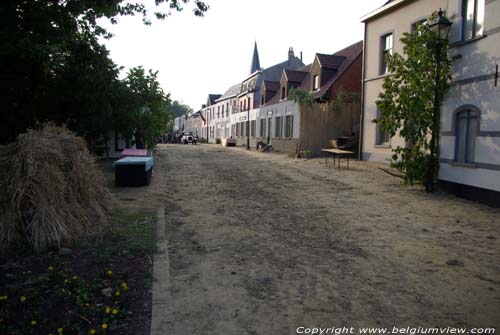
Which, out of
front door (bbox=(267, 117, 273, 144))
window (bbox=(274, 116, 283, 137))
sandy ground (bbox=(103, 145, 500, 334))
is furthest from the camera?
front door (bbox=(267, 117, 273, 144))

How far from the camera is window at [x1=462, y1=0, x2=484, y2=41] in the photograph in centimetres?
940

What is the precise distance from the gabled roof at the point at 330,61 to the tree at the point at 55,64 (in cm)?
1628

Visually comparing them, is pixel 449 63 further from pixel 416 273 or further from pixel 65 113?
pixel 65 113

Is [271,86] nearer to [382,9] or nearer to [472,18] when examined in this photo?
[382,9]

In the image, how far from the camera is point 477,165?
29.3 feet

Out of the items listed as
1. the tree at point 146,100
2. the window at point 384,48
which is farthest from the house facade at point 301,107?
the tree at point 146,100

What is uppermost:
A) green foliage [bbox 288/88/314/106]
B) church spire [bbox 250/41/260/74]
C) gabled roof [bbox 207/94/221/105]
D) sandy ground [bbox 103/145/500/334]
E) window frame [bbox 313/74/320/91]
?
church spire [bbox 250/41/260/74]

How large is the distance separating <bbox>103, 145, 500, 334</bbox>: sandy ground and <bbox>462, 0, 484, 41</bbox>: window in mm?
4226

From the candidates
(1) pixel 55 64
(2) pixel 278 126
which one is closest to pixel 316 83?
(2) pixel 278 126

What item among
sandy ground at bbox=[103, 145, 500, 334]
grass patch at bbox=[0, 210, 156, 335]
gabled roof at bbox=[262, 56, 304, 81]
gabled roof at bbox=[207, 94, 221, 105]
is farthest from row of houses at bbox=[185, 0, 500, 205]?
gabled roof at bbox=[207, 94, 221, 105]

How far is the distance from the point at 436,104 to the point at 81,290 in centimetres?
932

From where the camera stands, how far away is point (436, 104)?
967 centimetres

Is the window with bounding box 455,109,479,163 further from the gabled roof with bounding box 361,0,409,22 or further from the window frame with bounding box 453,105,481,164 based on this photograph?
the gabled roof with bounding box 361,0,409,22

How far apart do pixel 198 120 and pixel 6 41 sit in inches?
2652
